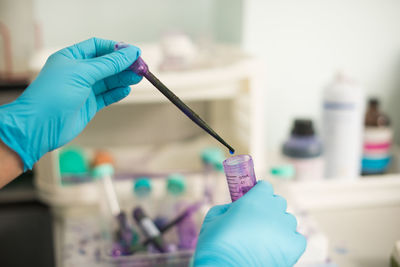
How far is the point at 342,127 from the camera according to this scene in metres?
1.08

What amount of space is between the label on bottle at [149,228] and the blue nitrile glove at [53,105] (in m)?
0.29

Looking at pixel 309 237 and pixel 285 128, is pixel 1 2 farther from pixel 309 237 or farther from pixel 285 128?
pixel 309 237

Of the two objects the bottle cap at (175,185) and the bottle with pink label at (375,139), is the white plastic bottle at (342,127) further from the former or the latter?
the bottle cap at (175,185)

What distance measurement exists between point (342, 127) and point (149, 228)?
554 millimetres

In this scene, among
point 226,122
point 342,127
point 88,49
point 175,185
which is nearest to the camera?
point 88,49

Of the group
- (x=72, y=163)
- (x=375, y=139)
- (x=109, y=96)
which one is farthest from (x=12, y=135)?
(x=375, y=139)

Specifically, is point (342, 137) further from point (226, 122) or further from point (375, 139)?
point (226, 122)

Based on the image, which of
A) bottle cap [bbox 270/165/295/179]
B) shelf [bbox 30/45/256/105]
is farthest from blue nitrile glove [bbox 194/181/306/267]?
shelf [bbox 30/45/256/105]

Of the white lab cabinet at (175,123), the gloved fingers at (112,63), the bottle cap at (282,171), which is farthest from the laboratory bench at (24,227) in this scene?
the gloved fingers at (112,63)

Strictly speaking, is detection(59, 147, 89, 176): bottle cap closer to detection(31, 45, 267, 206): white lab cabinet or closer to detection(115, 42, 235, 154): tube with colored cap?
detection(31, 45, 267, 206): white lab cabinet

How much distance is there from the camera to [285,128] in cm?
133

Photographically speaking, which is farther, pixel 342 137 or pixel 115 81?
pixel 342 137

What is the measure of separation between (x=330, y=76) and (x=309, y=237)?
0.65 metres

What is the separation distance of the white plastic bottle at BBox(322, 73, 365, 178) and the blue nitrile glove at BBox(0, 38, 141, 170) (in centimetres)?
64
